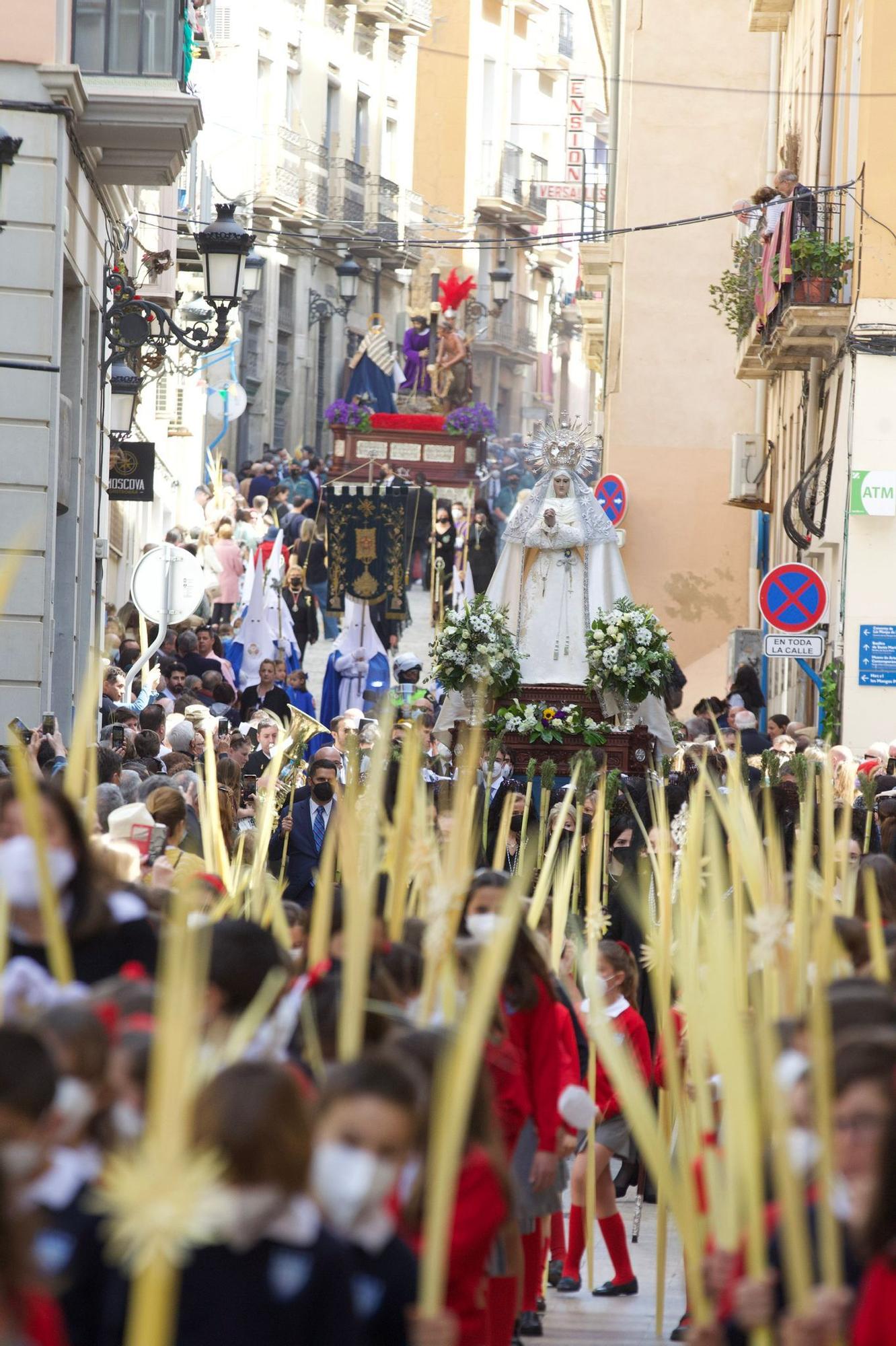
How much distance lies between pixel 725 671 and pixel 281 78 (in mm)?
25720

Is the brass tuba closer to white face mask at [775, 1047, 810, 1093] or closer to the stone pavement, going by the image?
the stone pavement

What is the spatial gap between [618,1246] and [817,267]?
590 inches

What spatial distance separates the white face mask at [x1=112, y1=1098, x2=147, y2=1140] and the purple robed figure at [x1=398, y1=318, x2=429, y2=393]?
3949 centimetres

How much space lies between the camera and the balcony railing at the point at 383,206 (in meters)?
60.3

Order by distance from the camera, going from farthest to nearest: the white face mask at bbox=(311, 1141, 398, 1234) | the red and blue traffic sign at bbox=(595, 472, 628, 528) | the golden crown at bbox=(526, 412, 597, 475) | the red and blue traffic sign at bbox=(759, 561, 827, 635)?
the red and blue traffic sign at bbox=(595, 472, 628, 528) < the red and blue traffic sign at bbox=(759, 561, 827, 635) < the golden crown at bbox=(526, 412, 597, 475) < the white face mask at bbox=(311, 1141, 398, 1234)

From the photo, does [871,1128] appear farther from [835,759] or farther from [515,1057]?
[835,759]

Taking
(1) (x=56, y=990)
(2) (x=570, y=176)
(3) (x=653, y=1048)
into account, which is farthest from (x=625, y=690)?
(2) (x=570, y=176)

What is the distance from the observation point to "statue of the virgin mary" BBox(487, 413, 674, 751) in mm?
18281

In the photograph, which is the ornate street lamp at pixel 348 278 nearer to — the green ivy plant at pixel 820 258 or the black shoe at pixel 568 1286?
the green ivy plant at pixel 820 258

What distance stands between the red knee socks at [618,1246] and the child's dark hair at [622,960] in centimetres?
79

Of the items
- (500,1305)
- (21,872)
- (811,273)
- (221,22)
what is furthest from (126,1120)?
(221,22)

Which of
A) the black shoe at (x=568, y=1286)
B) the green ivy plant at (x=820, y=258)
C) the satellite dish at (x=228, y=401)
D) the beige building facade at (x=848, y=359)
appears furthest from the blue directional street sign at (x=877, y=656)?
the satellite dish at (x=228, y=401)

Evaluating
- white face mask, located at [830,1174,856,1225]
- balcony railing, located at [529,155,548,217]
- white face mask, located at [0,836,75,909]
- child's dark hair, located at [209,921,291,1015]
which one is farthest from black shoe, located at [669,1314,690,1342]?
balcony railing, located at [529,155,548,217]

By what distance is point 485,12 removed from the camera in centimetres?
7069
